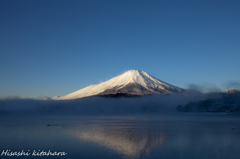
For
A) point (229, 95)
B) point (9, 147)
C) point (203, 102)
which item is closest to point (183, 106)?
point (203, 102)

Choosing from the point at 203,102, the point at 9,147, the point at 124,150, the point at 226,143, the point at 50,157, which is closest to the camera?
the point at 50,157

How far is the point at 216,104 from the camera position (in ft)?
584

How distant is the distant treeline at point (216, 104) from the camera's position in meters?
167

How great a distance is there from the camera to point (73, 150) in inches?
898

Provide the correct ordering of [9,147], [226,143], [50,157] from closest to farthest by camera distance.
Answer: [50,157] → [9,147] → [226,143]

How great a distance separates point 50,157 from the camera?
20141mm

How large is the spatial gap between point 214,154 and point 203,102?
597 feet

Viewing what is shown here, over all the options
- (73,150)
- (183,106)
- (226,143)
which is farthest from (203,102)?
(73,150)

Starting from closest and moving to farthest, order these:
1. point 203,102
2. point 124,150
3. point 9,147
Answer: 1. point 124,150
2. point 9,147
3. point 203,102

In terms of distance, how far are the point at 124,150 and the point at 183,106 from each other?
7201 inches

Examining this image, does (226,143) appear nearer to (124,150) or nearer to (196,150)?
(196,150)

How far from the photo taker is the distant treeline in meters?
167

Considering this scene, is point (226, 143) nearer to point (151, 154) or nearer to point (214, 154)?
point (214, 154)

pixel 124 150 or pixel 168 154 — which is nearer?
pixel 168 154
